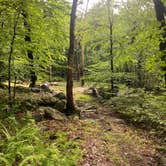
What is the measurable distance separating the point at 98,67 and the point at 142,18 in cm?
384

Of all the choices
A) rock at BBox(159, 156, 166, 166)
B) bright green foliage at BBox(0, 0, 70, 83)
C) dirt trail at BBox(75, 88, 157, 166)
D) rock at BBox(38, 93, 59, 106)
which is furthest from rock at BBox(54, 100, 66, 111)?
rock at BBox(159, 156, 166, 166)

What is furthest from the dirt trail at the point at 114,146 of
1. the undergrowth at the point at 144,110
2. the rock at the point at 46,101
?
the rock at the point at 46,101

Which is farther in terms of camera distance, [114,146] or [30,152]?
[114,146]

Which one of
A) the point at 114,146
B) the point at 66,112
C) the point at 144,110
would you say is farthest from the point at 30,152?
the point at 144,110

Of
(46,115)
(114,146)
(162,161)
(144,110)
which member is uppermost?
(46,115)

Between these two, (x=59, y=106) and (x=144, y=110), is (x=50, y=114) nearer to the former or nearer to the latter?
(x=59, y=106)

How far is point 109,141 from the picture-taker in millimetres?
6688

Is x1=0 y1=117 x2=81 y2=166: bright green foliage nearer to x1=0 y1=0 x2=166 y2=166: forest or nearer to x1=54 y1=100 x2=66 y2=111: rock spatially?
x1=0 y1=0 x2=166 y2=166: forest

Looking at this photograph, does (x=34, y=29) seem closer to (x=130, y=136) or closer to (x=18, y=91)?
(x=18, y=91)

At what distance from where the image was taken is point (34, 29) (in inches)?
332

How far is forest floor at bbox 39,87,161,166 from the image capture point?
5506 mm

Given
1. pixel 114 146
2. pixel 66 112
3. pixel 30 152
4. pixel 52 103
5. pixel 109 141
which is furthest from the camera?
pixel 52 103

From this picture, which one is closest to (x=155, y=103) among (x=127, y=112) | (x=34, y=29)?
(x=127, y=112)

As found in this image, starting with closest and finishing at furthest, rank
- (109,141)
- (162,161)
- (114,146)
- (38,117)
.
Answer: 1. (162,161)
2. (114,146)
3. (109,141)
4. (38,117)
